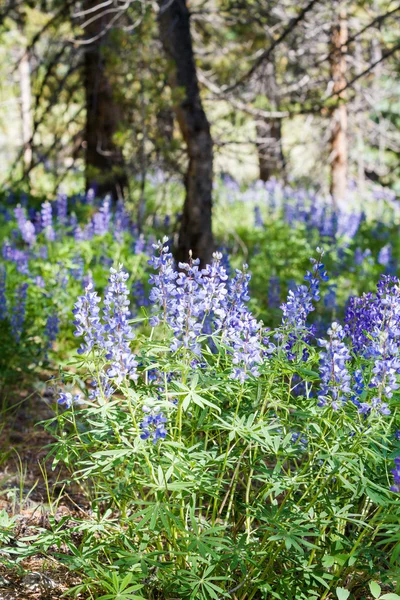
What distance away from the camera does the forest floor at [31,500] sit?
2775mm

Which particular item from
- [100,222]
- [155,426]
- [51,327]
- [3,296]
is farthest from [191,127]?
[155,426]

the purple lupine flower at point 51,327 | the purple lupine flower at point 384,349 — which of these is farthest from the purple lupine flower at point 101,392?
the purple lupine flower at point 51,327

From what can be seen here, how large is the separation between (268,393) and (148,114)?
201 inches

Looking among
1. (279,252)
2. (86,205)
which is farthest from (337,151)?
(86,205)

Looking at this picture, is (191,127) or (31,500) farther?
(191,127)

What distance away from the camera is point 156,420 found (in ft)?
7.77

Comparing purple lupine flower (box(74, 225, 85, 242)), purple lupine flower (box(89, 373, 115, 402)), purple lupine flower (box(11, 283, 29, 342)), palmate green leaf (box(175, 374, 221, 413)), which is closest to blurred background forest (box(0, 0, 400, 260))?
purple lupine flower (box(74, 225, 85, 242))

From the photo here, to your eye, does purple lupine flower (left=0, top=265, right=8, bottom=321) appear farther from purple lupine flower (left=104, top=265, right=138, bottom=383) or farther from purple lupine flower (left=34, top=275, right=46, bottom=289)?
purple lupine flower (left=104, top=265, right=138, bottom=383)

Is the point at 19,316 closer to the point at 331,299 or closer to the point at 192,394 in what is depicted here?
the point at 331,299

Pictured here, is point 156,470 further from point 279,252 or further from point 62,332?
point 279,252

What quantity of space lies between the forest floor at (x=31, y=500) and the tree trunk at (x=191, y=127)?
2561 mm

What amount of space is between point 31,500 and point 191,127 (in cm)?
408

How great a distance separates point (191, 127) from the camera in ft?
21.7

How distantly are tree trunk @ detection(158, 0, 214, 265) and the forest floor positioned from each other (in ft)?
8.40
